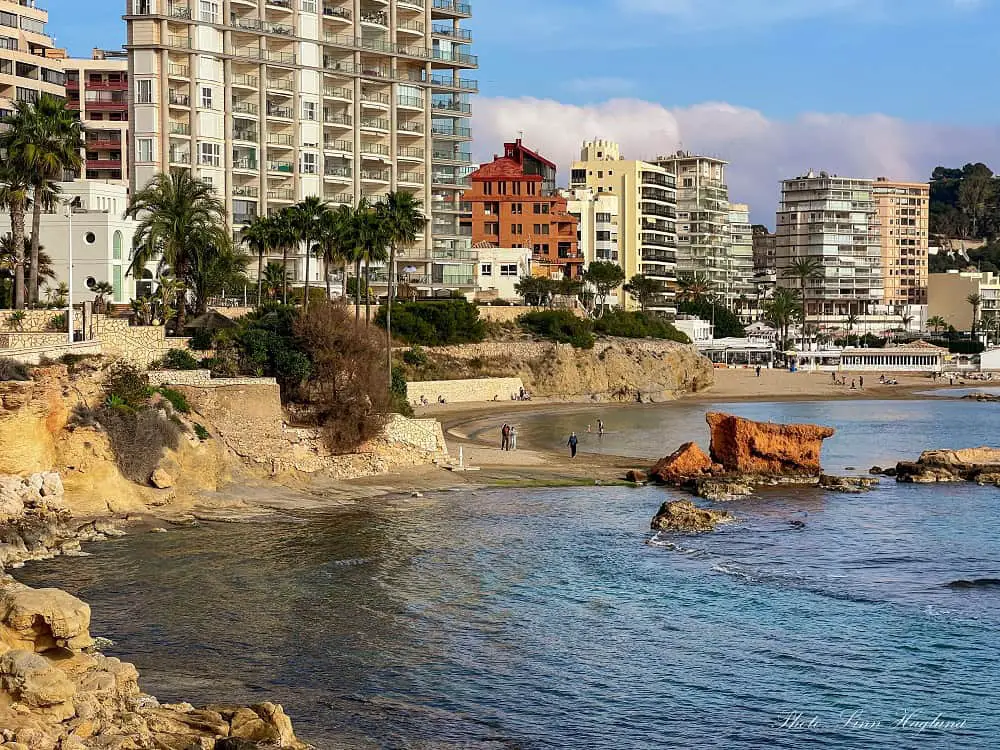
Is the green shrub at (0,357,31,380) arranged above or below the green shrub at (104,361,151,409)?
above

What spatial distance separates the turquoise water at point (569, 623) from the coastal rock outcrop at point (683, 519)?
0.82m

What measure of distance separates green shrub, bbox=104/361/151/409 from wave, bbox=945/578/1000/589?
2924 cm

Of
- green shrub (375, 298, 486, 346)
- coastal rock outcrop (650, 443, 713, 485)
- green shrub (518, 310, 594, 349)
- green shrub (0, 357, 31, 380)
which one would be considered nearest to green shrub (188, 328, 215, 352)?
green shrub (0, 357, 31, 380)

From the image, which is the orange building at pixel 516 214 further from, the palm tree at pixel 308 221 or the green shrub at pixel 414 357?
the palm tree at pixel 308 221

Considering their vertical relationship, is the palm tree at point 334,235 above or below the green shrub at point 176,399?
above

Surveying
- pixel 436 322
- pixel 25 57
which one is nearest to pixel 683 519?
pixel 436 322

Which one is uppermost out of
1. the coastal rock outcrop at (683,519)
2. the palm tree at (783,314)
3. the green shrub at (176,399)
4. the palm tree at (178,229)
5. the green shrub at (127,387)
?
the palm tree at (178,229)

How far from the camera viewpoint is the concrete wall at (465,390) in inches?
3428

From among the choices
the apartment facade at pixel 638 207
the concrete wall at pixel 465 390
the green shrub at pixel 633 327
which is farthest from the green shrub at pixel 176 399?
the apartment facade at pixel 638 207

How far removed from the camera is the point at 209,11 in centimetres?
9744

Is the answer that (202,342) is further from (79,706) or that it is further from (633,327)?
(633,327)

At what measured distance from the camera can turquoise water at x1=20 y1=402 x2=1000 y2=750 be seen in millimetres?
25266

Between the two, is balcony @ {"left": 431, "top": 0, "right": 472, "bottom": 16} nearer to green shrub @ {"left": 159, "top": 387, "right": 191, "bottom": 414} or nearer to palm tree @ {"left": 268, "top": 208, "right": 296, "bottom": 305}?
palm tree @ {"left": 268, "top": 208, "right": 296, "bottom": 305}

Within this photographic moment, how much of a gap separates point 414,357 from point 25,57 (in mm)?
49178
